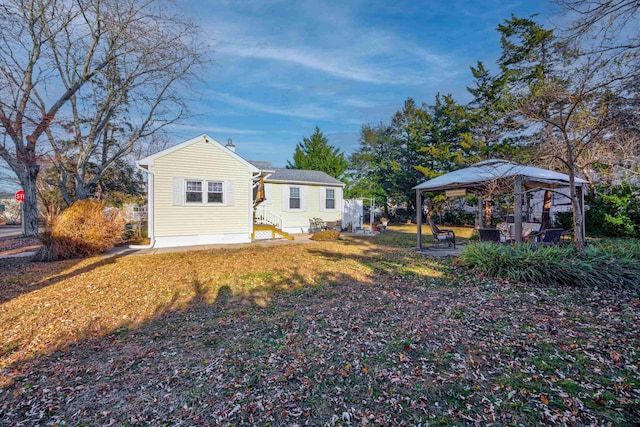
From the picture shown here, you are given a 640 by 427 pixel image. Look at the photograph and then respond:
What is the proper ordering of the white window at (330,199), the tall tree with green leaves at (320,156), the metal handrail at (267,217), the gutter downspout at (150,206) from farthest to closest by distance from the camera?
the tall tree with green leaves at (320,156)
the white window at (330,199)
the metal handrail at (267,217)
the gutter downspout at (150,206)

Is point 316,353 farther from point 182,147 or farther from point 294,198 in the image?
point 294,198

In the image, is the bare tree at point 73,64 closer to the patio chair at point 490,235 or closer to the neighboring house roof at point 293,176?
the neighboring house roof at point 293,176

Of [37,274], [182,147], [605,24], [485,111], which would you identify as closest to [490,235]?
[605,24]

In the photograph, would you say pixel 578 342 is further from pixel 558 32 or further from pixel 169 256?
pixel 169 256

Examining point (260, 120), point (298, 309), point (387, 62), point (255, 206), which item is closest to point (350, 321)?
point (298, 309)

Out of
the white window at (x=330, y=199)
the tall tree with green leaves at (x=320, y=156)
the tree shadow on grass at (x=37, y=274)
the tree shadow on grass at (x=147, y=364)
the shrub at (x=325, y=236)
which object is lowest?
the tree shadow on grass at (x=147, y=364)

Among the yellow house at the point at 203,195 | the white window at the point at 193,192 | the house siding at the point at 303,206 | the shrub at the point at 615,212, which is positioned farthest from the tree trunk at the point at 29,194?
the shrub at the point at 615,212

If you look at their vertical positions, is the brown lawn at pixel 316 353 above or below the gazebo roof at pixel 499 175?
below

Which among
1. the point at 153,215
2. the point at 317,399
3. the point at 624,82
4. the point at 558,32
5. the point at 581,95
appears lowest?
the point at 317,399

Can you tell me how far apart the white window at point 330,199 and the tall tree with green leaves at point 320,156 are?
31.8 feet

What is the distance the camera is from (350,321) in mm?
4262

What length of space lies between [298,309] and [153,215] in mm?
9252

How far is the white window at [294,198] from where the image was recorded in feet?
52.9

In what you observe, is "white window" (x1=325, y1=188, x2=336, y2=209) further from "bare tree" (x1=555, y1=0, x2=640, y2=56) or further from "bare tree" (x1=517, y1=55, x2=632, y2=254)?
"bare tree" (x1=555, y1=0, x2=640, y2=56)
